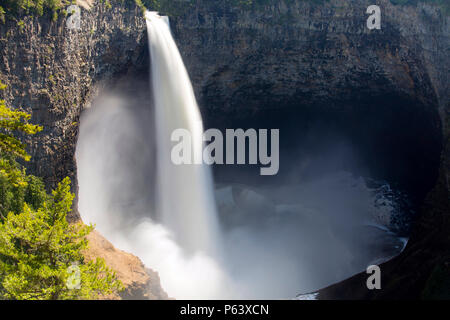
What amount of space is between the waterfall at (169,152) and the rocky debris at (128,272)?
25.2ft

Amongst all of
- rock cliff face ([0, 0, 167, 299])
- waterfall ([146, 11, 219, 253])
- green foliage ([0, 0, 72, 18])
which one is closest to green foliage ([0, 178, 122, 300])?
rock cliff face ([0, 0, 167, 299])

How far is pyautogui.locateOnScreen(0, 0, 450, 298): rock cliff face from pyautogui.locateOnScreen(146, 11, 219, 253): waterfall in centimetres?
139

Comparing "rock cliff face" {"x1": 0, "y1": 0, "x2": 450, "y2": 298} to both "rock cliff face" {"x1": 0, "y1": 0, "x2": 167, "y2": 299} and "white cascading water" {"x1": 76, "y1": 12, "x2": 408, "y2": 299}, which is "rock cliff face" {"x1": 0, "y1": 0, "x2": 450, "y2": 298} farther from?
"white cascading water" {"x1": 76, "y1": 12, "x2": 408, "y2": 299}

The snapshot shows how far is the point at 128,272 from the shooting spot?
17484 millimetres

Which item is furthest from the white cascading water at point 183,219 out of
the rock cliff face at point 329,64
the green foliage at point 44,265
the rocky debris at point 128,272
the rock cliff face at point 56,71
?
the green foliage at point 44,265

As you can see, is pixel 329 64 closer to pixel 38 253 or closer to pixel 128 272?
pixel 128 272

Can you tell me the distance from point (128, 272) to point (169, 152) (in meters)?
11.0

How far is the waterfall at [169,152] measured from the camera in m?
25.1

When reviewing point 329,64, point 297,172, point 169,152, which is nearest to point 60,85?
point 169,152

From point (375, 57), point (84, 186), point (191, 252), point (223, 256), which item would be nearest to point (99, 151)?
point (84, 186)

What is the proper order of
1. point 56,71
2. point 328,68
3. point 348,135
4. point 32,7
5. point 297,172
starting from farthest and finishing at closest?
point 297,172, point 348,135, point 328,68, point 56,71, point 32,7

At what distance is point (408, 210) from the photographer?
Answer: 3244cm
